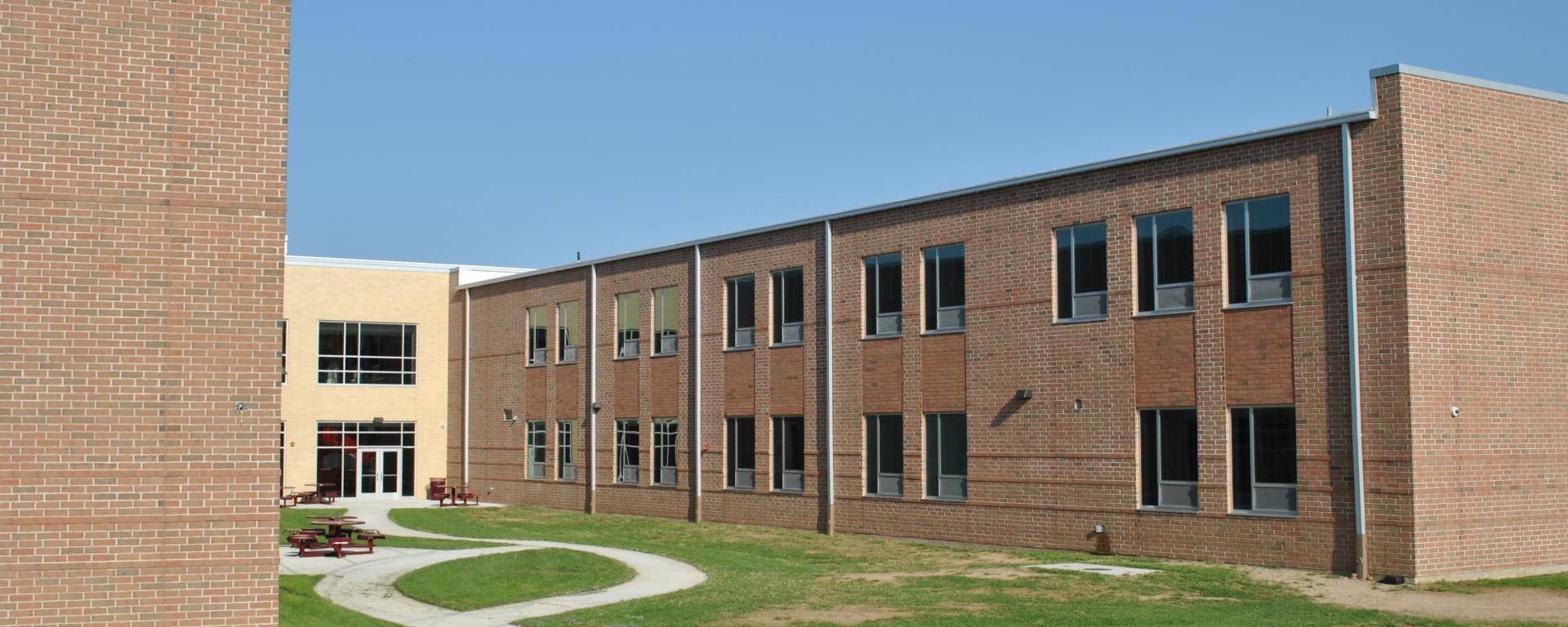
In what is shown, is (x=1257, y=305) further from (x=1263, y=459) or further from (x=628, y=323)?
(x=628, y=323)

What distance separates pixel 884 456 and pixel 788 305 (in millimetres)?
5045

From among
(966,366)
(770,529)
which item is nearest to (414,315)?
(770,529)

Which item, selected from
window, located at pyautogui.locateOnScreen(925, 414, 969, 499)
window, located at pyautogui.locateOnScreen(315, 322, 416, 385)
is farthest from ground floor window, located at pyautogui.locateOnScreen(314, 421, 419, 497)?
window, located at pyautogui.locateOnScreen(925, 414, 969, 499)

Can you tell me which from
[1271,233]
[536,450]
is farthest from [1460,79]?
[536,450]

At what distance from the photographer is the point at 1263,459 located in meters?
24.1

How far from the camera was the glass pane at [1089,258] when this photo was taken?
26.9m

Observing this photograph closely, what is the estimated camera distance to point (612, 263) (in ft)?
137

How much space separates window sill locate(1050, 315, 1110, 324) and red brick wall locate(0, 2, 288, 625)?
53.3 ft

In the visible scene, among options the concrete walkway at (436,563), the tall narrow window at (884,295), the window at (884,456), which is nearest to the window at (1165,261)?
the tall narrow window at (884,295)

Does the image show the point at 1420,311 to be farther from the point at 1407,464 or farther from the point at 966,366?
the point at 966,366

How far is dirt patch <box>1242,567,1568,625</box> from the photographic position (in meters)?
18.7

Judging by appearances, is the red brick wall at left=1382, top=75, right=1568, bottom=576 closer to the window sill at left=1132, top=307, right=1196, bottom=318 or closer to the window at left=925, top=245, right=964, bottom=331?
the window sill at left=1132, top=307, right=1196, bottom=318

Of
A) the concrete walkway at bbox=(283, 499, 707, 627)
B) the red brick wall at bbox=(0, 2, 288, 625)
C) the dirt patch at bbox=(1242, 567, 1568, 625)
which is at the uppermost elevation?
the red brick wall at bbox=(0, 2, 288, 625)

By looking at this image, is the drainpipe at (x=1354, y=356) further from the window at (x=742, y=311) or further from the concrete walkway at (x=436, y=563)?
the window at (x=742, y=311)
